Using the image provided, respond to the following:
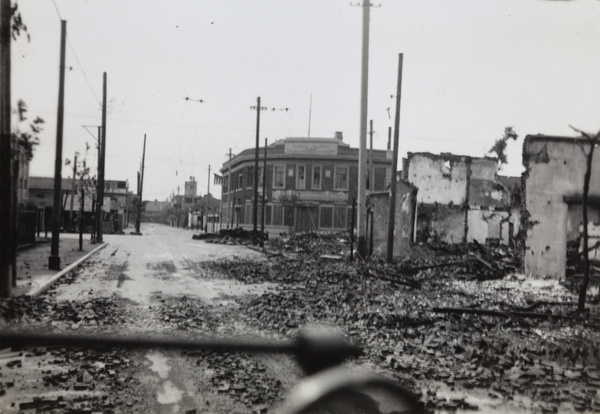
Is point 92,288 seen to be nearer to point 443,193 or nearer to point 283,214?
point 443,193

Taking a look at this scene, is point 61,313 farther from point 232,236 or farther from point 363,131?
point 232,236

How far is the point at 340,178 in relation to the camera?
168ft

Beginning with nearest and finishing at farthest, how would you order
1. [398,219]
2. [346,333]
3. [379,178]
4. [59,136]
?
[346,333]
[59,136]
[398,219]
[379,178]

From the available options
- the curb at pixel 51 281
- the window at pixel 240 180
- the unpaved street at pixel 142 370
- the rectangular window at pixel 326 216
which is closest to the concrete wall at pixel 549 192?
the unpaved street at pixel 142 370

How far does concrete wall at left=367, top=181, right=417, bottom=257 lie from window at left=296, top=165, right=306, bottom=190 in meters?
24.6

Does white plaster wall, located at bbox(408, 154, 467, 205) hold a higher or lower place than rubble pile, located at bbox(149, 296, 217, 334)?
higher

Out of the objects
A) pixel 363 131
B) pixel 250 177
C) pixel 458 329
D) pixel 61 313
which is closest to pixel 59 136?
pixel 61 313

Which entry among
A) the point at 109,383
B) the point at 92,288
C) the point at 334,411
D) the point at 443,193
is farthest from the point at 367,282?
the point at 443,193

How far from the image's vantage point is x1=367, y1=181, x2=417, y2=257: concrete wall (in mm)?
24703

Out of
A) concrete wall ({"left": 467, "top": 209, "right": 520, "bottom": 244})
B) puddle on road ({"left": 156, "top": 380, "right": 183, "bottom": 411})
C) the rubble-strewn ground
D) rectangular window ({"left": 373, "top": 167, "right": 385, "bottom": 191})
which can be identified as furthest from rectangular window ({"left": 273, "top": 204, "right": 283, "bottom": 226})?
puddle on road ({"left": 156, "top": 380, "right": 183, "bottom": 411})

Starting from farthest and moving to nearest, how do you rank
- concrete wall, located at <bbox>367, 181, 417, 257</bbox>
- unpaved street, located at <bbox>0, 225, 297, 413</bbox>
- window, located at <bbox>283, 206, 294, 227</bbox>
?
window, located at <bbox>283, 206, 294, 227</bbox>, concrete wall, located at <bbox>367, 181, 417, 257</bbox>, unpaved street, located at <bbox>0, 225, 297, 413</bbox>

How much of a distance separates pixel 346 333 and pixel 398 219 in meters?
18.4

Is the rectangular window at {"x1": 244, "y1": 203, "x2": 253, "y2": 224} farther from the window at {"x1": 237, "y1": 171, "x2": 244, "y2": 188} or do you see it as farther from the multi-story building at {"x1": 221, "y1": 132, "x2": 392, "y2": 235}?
the window at {"x1": 237, "y1": 171, "x2": 244, "y2": 188}

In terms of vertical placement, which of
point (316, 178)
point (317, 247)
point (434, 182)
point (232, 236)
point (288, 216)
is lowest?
→ point (232, 236)
